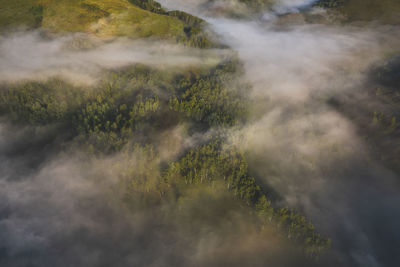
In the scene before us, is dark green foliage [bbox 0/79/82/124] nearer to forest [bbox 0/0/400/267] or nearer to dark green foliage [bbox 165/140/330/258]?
forest [bbox 0/0/400/267]

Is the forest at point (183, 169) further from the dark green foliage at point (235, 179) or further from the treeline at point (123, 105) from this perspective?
the treeline at point (123, 105)

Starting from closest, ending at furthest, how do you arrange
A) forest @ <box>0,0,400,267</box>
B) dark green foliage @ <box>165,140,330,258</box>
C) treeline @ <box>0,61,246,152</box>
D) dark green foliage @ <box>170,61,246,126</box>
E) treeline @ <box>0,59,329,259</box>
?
forest @ <box>0,0,400,267</box>
dark green foliage @ <box>165,140,330,258</box>
treeline @ <box>0,59,329,259</box>
treeline @ <box>0,61,246,152</box>
dark green foliage @ <box>170,61,246,126</box>

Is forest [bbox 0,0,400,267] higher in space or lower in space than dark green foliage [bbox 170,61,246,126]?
lower

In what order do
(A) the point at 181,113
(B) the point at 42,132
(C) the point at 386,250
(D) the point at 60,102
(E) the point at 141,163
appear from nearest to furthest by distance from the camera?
(C) the point at 386,250, (E) the point at 141,163, (B) the point at 42,132, (D) the point at 60,102, (A) the point at 181,113

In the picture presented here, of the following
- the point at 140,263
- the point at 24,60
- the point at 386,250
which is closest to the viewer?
the point at 140,263

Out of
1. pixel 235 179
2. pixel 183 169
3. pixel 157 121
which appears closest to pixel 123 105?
pixel 157 121

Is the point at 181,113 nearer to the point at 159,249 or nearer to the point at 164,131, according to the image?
the point at 164,131

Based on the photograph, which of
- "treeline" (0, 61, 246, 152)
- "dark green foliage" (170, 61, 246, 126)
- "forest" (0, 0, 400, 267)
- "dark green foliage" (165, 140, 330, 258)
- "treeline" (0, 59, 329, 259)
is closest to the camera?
"forest" (0, 0, 400, 267)

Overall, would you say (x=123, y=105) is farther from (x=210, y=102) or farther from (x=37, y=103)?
(x=210, y=102)

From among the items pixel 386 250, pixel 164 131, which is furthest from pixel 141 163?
pixel 386 250

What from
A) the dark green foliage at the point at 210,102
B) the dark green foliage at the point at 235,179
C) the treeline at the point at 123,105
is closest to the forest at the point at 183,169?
the dark green foliage at the point at 235,179

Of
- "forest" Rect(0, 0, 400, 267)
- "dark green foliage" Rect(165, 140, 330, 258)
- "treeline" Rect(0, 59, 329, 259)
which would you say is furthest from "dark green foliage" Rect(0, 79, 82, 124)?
"dark green foliage" Rect(165, 140, 330, 258)
